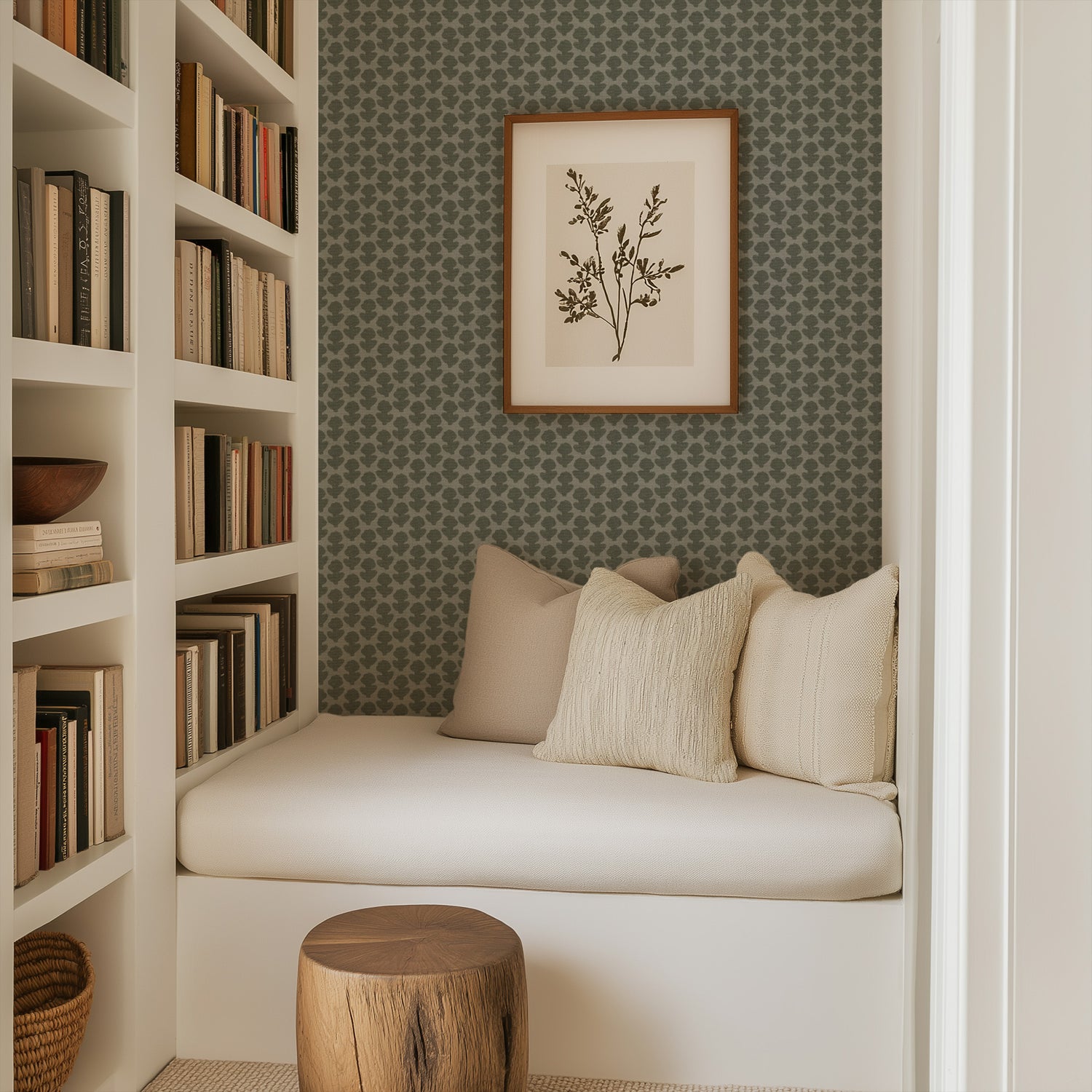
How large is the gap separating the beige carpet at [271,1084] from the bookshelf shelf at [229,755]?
53 centimetres

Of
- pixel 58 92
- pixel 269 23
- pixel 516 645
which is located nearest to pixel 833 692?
pixel 516 645

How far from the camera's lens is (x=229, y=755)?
101 inches

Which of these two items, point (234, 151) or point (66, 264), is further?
point (234, 151)

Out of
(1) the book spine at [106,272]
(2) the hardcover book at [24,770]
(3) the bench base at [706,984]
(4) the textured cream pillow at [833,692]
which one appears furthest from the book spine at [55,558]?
(4) the textured cream pillow at [833,692]

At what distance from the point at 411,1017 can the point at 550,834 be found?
494 millimetres

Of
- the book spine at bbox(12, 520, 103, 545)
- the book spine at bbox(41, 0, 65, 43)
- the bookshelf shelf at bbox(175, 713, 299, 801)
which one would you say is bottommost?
the bookshelf shelf at bbox(175, 713, 299, 801)

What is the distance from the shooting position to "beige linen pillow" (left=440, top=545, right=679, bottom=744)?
2.71 metres

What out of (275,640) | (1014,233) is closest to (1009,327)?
(1014,233)

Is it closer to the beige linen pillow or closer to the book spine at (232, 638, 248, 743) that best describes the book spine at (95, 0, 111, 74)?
the book spine at (232, 638, 248, 743)

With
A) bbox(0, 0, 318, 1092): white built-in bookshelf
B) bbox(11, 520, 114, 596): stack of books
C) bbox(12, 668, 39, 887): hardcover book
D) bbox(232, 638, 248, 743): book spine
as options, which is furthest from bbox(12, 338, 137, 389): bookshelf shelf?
bbox(232, 638, 248, 743): book spine

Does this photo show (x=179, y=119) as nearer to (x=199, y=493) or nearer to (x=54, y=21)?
(x=54, y=21)

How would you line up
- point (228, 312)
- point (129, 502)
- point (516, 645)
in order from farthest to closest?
1. point (516, 645)
2. point (228, 312)
3. point (129, 502)

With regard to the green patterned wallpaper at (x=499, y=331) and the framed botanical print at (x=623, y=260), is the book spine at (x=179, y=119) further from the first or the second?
the framed botanical print at (x=623, y=260)

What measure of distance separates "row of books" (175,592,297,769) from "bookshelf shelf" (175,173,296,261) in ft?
2.89
